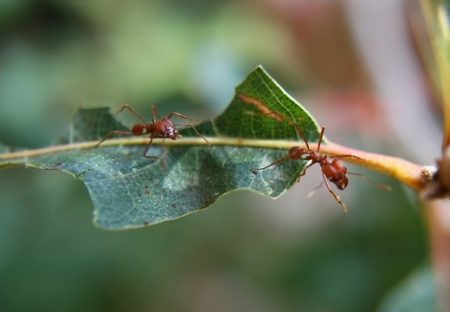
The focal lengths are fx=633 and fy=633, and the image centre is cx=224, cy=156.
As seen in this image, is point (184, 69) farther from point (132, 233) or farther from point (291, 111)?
point (291, 111)

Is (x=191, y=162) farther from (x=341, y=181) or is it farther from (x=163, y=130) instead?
(x=341, y=181)

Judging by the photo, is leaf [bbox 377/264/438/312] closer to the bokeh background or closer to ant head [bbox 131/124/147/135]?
the bokeh background

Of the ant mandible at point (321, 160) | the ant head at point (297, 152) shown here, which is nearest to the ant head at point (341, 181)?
the ant mandible at point (321, 160)

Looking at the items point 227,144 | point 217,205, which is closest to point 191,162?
point 227,144

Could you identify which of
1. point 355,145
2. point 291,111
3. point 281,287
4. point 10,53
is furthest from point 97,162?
point 10,53

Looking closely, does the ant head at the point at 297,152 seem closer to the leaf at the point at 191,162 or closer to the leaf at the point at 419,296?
the leaf at the point at 191,162

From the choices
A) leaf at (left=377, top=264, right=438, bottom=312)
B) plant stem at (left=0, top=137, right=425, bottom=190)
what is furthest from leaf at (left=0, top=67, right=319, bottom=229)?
leaf at (left=377, top=264, right=438, bottom=312)
